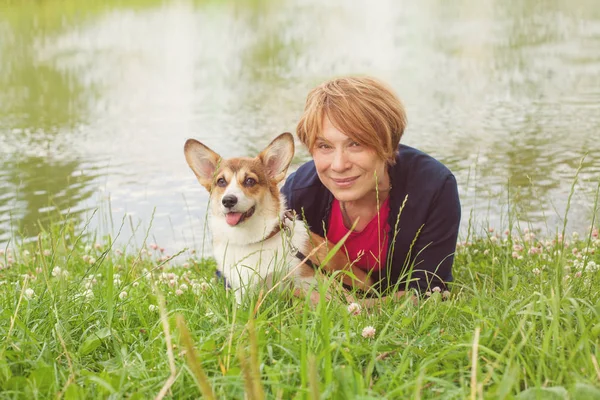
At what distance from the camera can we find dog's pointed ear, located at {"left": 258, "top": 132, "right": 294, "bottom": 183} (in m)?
4.02

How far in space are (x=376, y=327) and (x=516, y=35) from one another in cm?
1876

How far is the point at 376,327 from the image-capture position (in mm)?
2566

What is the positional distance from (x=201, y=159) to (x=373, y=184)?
113 cm

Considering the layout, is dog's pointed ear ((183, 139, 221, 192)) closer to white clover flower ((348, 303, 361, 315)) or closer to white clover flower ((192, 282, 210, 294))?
white clover flower ((192, 282, 210, 294))

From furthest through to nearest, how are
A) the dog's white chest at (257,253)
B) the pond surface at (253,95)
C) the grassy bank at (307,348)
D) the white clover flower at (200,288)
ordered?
the pond surface at (253,95) < the dog's white chest at (257,253) < the white clover flower at (200,288) < the grassy bank at (307,348)

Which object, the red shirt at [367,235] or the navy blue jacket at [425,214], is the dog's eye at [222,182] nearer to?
the red shirt at [367,235]

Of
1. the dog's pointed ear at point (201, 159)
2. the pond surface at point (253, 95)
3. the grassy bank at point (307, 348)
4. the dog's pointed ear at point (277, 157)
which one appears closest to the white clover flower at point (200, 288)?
the grassy bank at point (307, 348)

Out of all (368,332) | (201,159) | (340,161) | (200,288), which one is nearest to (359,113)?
(340,161)

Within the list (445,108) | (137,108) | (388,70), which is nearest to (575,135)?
(445,108)

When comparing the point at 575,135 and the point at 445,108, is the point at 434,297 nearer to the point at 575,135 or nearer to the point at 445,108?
the point at 575,135

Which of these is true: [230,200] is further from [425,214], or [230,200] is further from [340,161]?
[425,214]

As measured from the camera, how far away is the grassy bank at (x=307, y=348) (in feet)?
6.45

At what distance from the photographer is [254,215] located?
389 cm

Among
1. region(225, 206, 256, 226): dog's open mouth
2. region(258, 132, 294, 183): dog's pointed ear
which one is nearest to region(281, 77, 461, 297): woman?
region(258, 132, 294, 183): dog's pointed ear
